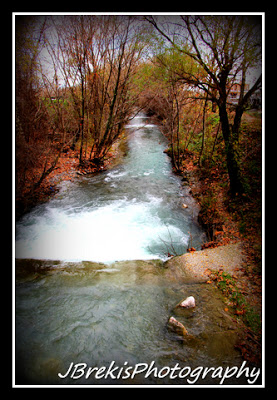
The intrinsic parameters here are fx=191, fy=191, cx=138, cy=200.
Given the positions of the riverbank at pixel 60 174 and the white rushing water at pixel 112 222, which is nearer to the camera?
the white rushing water at pixel 112 222

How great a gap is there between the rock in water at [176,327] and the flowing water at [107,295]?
3.7 inches

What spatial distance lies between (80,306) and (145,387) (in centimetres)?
226

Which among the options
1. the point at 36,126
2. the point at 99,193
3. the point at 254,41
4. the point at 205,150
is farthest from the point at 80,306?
the point at 205,150

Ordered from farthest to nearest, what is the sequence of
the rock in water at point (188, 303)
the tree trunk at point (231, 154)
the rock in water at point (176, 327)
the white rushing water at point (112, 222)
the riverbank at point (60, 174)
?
1. the riverbank at point (60, 174)
2. the tree trunk at point (231, 154)
3. the white rushing water at point (112, 222)
4. the rock in water at point (188, 303)
5. the rock in water at point (176, 327)

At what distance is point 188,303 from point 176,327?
60 cm

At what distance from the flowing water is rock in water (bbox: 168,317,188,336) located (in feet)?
0.31

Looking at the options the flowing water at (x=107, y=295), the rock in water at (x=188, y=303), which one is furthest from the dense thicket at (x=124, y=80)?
the rock in water at (x=188, y=303)

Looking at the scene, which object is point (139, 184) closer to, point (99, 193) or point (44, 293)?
point (99, 193)

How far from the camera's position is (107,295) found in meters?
4.32

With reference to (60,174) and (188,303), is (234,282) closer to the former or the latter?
(188,303)

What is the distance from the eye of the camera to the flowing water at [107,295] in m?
3.06

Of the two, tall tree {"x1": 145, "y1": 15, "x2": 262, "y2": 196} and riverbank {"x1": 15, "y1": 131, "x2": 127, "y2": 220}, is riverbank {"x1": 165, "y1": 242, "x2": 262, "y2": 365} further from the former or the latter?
riverbank {"x1": 15, "y1": 131, "x2": 127, "y2": 220}

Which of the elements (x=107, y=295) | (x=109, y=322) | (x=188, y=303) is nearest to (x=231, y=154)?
(x=188, y=303)

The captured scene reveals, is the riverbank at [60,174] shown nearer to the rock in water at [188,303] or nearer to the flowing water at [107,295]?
the flowing water at [107,295]
